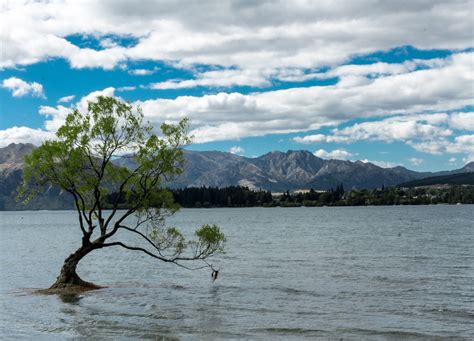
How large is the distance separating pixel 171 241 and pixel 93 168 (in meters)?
9.65

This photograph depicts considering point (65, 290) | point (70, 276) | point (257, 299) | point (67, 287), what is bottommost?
point (257, 299)

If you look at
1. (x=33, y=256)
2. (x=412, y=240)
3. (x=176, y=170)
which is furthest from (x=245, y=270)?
(x=412, y=240)

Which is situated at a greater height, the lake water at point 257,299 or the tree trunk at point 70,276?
the tree trunk at point 70,276

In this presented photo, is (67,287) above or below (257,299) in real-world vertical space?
above

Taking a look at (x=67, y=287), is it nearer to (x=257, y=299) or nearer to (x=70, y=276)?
(x=70, y=276)

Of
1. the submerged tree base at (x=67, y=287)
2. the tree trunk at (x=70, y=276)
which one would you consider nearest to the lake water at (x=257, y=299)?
the submerged tree base at (x=67, y=287)

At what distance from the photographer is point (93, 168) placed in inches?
1754

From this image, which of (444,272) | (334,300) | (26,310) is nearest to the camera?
(26,310)

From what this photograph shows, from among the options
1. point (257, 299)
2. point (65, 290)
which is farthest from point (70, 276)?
point (257, 299)

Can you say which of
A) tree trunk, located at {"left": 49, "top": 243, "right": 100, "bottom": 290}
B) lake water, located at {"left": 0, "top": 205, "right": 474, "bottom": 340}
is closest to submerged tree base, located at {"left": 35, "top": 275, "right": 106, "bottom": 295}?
tree trunk, located at {"left": 49, "top": 243, "right": 100, "bottom": 290}

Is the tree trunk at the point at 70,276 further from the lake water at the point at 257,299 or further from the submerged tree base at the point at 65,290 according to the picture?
the lake water at the point at 257,299

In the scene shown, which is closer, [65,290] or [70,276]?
[65,290]

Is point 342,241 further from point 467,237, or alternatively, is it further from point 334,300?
point 334,300

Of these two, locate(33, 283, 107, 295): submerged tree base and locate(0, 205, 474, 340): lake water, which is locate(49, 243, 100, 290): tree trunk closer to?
locate(33, 283, 107, 295): submerged tree base
